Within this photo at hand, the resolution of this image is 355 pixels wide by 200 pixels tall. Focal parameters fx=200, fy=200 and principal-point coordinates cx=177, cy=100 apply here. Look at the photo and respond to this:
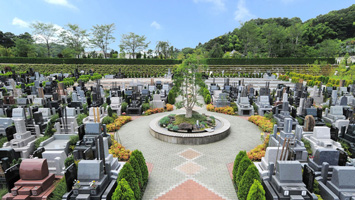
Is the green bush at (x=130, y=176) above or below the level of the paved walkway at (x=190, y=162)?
above

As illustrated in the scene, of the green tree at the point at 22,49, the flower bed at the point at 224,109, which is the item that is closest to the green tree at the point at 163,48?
the green tree at the point at 22,49

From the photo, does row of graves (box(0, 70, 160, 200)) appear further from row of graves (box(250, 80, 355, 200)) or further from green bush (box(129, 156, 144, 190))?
row of graves (box(250, 80, 355, 200))

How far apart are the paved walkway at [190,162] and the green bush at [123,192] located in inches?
65.5

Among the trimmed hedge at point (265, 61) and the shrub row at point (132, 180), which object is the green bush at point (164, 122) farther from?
the trimmed hedge at point (265, 61)

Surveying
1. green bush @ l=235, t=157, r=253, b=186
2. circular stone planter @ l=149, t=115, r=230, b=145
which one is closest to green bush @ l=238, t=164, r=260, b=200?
green bush @ l=235, t=157, r=253, b=186

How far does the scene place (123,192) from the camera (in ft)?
21.7

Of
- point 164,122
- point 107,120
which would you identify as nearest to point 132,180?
point 164,122

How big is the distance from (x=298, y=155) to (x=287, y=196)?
3.93 metres

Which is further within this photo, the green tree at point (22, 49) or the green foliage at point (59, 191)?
the green tree at point (22, 49)

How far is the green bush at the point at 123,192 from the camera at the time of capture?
6.44 meters

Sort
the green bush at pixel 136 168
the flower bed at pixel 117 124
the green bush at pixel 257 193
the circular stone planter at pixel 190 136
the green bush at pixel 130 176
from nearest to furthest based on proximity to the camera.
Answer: the green bush at pixel 257 193 < the green bush at pixel 130 176 < the green bush at pixel 136 168 < the circular stone planter at pixel 190 136 < the flower bed at pixel 117 124

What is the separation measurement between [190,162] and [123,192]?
4704 mm

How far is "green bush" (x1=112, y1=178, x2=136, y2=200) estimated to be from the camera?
644 cm

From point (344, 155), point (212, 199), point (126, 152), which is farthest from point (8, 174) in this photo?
point (344, 155)
